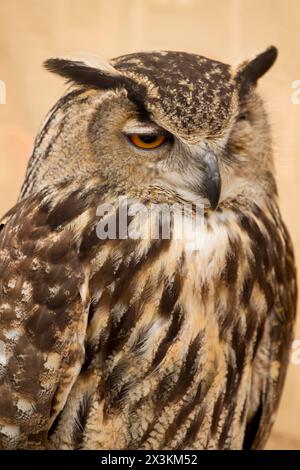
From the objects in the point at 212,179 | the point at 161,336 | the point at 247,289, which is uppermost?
the point at 212,179

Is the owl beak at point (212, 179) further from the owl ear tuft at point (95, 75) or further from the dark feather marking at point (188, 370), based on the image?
the dark feather marking at point (188, 370)

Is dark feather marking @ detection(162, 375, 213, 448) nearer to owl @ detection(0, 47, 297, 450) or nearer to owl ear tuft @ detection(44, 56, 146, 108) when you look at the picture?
owl @ detection(0, 47, 297, 450)

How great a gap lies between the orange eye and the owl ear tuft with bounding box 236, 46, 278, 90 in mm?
201

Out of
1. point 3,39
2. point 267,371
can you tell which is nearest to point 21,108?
point 3,39

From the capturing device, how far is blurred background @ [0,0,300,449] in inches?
77.2

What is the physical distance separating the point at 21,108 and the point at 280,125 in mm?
899

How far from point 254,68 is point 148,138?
30cm

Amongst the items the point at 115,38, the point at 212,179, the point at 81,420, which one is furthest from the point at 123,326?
the point at 115,38

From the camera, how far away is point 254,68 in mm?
1289

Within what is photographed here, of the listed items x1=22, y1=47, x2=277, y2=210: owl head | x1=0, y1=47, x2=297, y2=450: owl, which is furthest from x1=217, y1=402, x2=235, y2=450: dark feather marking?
x1=22, y1=47, x2=277, y2=210: owl head

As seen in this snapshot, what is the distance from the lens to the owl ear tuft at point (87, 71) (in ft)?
3.79

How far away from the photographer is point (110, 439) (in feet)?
4.04

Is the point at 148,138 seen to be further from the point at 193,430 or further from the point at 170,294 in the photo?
the point at 193,430
